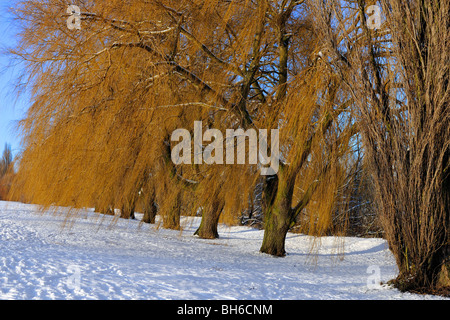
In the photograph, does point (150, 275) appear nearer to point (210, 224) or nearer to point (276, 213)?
point (276, 213)

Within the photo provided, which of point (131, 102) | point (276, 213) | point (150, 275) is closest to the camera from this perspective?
point (150, 275)

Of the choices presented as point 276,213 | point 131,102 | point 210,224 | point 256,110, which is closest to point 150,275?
point 131,102

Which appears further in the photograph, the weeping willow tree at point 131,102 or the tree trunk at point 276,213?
the tree trunk at point 276,213

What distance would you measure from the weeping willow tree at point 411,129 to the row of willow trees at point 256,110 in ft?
0.05

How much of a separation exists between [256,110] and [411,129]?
4294 mm

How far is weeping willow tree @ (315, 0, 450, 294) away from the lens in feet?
13.4

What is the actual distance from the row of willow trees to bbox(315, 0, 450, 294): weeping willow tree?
15 mm

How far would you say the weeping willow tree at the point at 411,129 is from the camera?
4098 mm

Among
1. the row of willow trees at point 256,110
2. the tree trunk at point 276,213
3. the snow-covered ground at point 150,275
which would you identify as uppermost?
the row of willow trees at point 256,110

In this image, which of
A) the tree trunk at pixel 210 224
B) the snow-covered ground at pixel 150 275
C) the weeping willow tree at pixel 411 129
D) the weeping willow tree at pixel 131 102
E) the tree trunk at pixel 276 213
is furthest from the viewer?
the tree trunk at pixel 210 224

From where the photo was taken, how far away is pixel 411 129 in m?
4.27

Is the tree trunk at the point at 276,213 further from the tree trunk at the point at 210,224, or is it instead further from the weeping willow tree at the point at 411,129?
the tree trunk at the point at 210,224

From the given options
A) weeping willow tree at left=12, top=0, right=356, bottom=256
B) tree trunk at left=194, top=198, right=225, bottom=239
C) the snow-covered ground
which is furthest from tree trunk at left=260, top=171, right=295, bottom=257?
tree trunk at left=194, top=198, right=225, bottom=239

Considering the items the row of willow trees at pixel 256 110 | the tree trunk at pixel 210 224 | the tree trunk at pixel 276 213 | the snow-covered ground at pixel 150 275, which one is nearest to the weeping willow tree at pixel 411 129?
the row of willow trees at pixel 256 110
